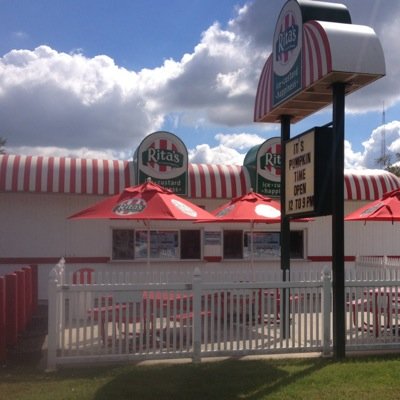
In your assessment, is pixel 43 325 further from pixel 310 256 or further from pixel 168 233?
pixel 310 256

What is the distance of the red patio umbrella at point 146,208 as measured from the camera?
9898 millimetres

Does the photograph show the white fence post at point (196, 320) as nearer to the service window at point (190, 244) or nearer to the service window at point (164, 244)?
the service window at point (164, 244)

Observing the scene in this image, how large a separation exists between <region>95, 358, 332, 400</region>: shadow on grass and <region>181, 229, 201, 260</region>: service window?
769cm

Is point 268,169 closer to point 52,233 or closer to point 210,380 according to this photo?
point 52,233

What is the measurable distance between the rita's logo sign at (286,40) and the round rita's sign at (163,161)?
594 centimetres

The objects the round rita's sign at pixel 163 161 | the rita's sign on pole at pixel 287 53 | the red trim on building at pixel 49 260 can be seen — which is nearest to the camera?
the rita's sign on pole at pixel 287 53

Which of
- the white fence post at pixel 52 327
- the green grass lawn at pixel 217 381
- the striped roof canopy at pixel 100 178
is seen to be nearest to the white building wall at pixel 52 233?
the striped roof canopy at pixel 100 178

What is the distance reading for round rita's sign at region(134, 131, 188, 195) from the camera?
15.0 metres

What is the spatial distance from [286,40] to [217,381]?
531 centimetres

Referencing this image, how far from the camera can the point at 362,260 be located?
16.0 meters

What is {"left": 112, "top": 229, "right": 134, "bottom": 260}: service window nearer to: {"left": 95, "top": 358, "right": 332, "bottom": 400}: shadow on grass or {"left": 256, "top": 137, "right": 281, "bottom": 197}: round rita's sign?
{"left": 256, "top": 137, "right": 281, "bottom": 197}: round rita's sign

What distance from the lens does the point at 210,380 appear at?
23.2 feet

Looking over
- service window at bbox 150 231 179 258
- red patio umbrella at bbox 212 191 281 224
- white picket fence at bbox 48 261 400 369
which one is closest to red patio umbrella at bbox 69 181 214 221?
red patio umbrella at bbox 212 191 281 224

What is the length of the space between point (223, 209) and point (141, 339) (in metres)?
5.13
